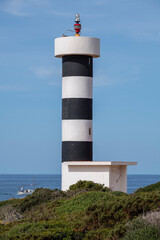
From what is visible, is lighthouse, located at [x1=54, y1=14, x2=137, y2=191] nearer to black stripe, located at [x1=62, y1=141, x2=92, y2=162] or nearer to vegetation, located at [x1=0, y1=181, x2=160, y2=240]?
black stripe, located at [x1=62, y1=141, x2=92, y2=162]

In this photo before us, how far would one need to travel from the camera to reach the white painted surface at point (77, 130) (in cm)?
1909

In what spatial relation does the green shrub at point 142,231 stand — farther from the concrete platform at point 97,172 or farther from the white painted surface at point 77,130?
the white painted surface at point 77,130

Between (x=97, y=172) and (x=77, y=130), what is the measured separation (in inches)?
63.8

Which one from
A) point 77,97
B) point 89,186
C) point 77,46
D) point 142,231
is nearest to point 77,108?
point 77,97

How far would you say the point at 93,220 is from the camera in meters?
11.5

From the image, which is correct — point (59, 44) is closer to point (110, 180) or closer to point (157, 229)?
point (110, 180)

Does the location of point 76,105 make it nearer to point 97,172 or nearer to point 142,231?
point 97,172

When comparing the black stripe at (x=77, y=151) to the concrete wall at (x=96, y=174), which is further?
the black stripe at (x=77, y=151)

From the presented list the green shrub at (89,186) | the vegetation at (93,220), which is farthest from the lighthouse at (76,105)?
the vegetation at (93,220)

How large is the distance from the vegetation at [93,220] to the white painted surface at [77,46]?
21.3 ft

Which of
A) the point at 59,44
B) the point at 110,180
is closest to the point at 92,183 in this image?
the point at 110,180

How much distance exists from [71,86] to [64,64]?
0.92 metres

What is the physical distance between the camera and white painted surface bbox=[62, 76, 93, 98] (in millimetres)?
19172

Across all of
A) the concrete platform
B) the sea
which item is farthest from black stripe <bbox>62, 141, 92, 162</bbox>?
the sea
